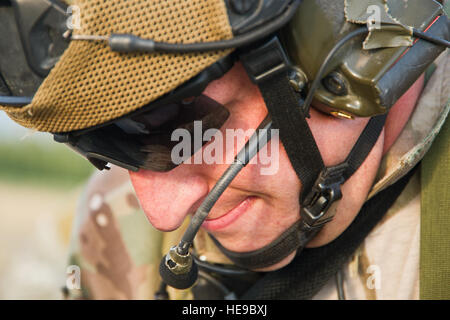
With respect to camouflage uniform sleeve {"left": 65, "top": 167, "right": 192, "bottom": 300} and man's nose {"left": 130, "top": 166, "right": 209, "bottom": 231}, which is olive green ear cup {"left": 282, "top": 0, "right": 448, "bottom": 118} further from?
camouflage uniform sleeve {"left": 65, "top": 167, "right": 192, "bottom": 300}

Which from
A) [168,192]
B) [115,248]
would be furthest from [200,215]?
[115,248]

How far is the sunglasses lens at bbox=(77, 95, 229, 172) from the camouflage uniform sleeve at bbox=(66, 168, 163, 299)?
1.90ft

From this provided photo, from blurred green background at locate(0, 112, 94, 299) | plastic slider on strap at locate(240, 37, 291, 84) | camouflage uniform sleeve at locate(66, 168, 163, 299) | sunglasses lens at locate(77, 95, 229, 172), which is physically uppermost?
plastic slider on strap at locate(240, 37, 291, 84)

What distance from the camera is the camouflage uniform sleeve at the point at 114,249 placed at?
5.25ft

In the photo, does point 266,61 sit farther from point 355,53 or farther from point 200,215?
point 200,215

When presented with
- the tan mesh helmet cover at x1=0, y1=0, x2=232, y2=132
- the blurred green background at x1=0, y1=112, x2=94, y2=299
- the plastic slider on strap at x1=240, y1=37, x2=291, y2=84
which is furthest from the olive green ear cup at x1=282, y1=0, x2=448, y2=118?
the blurred green background at x1=0, y1=112, x2=94, y2=299

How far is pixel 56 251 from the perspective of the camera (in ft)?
6.07

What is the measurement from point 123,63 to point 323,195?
472 mm

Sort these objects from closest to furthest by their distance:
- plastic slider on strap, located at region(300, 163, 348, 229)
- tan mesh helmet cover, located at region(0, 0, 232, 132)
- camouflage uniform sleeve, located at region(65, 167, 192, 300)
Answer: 1. tan mesh helmet cover, located at region(0, 0, 232, 132)
2. plastic slider on strap, located at region(300, 163, 348, 229)
3. camouflage uniform sleeve, located at region(65, 167, 192, 300)

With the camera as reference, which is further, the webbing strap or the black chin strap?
the webbing strap

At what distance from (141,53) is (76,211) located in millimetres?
1015

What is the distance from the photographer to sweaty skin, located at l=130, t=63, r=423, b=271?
101 cm

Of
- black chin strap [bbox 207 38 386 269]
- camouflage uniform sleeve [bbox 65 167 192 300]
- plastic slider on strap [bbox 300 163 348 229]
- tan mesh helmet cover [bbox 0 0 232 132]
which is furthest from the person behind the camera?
camouflage uniform sleeve [bbox 65 167 192 300]

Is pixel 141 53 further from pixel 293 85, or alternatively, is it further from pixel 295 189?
pixel 295 189
